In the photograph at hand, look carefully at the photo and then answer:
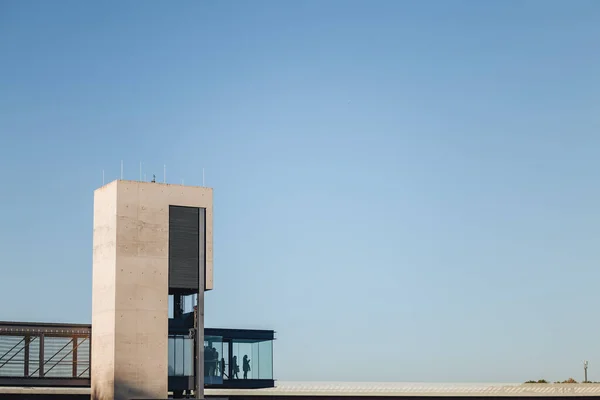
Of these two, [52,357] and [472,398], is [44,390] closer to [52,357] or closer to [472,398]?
[52,357]

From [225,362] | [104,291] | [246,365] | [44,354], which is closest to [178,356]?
[225,362]

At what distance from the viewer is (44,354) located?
83688 millimetres

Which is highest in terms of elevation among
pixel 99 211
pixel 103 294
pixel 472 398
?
pixel 99 211

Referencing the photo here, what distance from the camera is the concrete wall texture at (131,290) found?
80.2m

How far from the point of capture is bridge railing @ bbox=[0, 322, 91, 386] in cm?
8219

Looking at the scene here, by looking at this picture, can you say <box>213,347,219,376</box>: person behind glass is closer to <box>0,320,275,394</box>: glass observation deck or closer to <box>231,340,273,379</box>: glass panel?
<box>0,320,275,394</box>: glass observation deck

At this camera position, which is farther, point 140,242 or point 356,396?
point 356,396

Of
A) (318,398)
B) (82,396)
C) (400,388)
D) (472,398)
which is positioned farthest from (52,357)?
(472,398)

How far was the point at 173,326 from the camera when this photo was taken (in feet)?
275

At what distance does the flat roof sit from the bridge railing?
164 cm

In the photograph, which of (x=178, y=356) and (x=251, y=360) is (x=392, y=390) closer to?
(x=251, y=360)

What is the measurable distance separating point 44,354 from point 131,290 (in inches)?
351

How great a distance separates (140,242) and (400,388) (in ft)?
109

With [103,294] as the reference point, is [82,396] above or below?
below
